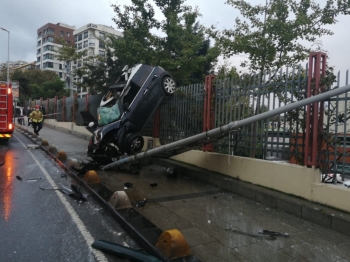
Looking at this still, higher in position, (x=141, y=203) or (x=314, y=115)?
(x=314, y=115)

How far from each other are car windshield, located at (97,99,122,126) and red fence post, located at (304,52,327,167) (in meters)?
5.15

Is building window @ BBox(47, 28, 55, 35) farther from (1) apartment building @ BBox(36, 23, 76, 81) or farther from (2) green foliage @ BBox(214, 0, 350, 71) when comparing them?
(2) green foliage @ BBox(214, 0, 350, 71)

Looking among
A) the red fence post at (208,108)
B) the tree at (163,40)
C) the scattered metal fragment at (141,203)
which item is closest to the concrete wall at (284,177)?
the red fence post at (208,108)

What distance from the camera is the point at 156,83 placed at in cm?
889

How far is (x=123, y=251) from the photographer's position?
3574mm

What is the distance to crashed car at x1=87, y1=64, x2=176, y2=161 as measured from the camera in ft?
27.3

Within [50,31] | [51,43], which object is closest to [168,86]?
[51,43]

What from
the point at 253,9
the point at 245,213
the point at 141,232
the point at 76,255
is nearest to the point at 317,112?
the point at 245,213

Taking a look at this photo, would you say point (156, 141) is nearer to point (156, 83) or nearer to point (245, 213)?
point (156, 83)

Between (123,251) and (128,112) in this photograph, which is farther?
(128,112)

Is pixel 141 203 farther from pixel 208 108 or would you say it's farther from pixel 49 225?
pixel 208 108

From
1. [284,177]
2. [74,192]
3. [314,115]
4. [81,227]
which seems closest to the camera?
[81,227]

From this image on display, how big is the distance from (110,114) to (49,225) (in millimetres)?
4474

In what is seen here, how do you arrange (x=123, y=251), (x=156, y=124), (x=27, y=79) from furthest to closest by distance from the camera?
(x=27, y=79)
(x=156, y=124)
(x=123, y=251)
